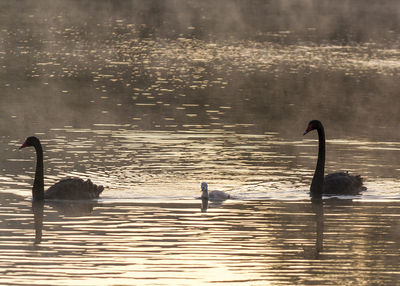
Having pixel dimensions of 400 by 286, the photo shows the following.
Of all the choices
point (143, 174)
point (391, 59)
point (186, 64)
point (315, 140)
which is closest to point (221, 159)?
point (143, 174)

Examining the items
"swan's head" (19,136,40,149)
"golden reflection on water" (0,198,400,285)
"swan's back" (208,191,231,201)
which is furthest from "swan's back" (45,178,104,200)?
"swan's back" (208,191,231,201)

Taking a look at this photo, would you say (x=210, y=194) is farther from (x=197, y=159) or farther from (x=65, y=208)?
(x=197, y=159)

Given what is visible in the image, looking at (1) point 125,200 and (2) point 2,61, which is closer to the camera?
(1) point 125,200

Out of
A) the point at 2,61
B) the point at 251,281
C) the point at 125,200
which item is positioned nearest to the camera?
the point at 251,281

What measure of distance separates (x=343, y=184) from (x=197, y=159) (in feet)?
9.98

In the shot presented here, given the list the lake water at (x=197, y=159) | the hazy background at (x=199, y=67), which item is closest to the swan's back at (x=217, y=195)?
the lake water at (x=197, y=159)

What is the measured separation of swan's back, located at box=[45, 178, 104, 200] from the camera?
15.5 metres

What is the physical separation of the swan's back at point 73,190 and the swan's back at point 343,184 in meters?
3.42

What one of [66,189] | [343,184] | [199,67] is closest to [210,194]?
[66,189]

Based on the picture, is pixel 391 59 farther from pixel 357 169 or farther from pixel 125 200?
pixel 125 200

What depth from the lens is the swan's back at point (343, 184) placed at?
16578 millimetres

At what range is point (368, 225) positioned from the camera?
14.5m

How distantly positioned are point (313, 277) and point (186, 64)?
25.1 metres

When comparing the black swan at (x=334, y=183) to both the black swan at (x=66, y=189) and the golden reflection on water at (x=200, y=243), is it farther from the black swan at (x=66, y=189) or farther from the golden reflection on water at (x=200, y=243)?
the black swan at (x=66, y=189)
